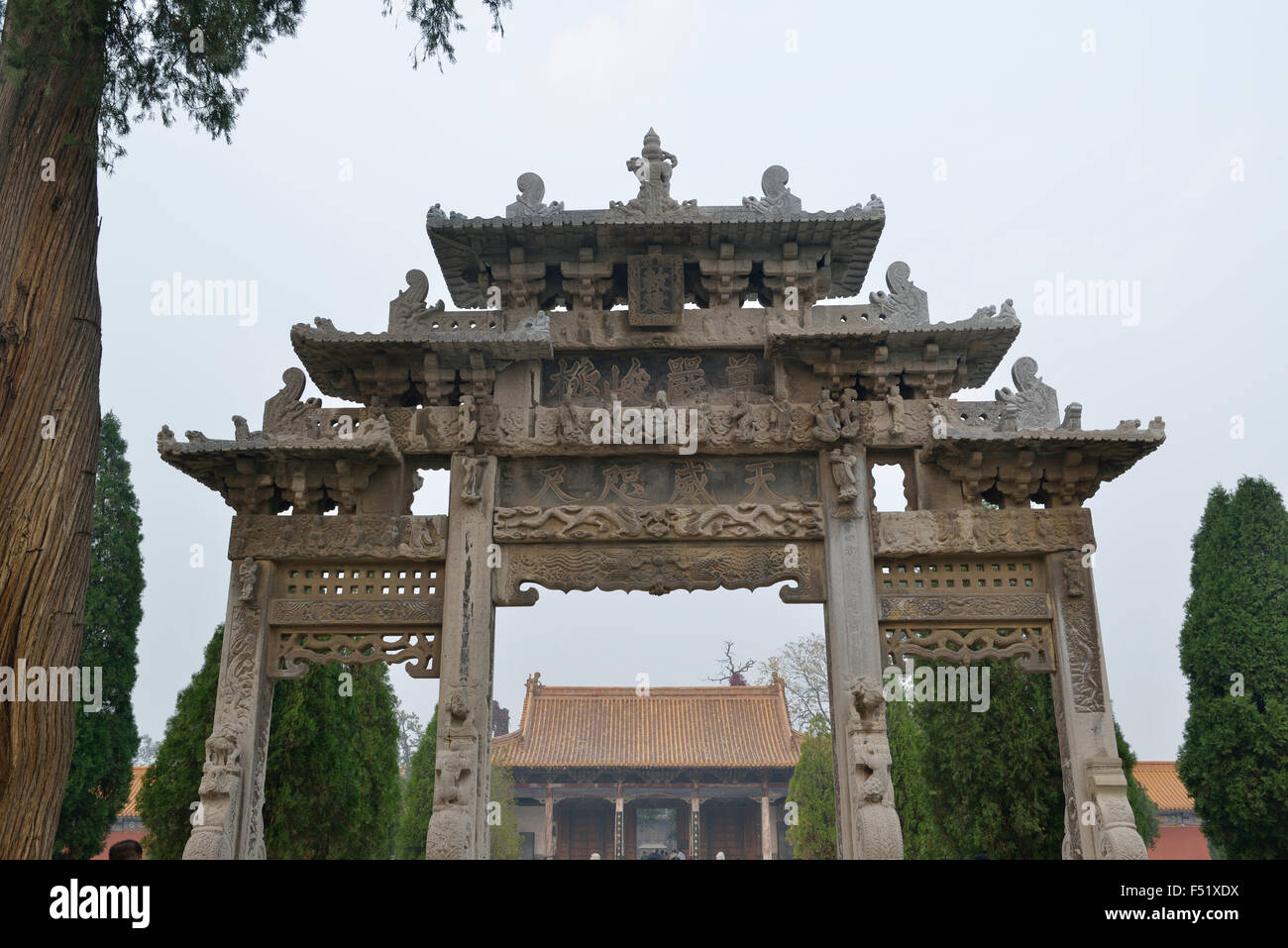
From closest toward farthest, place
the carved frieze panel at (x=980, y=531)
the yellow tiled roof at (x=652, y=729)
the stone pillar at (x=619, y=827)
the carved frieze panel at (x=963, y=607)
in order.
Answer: the carved frieze panel at (x=963, y=607), the carved frieze panel at (x=980, y=531), the stone pillar at (x=619, y=827), the yellow tiled roof at (x=652, y=729)

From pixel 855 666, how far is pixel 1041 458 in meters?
2.56

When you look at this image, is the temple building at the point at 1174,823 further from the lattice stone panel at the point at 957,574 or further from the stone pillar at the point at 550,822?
the lattice stone panel at the point at 957,574

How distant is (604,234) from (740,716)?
2107 centimetres

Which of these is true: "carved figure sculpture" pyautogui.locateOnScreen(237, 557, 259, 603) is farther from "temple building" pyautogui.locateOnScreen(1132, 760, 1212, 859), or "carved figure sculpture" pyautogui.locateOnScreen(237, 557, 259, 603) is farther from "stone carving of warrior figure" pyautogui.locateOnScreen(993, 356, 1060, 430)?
"temple building" pyautogui.locateOnScreen(1132, 760, 1212, 859)

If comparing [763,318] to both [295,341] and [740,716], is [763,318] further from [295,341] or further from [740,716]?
[740,716]

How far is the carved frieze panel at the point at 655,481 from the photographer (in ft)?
29.8

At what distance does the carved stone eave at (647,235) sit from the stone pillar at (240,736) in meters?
3.65

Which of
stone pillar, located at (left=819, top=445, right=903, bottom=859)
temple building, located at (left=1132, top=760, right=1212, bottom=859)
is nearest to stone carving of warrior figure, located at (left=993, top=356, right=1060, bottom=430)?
stone pillar, located at (left=819, top=445, right=903, bottom=859)

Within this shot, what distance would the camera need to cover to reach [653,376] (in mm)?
9672

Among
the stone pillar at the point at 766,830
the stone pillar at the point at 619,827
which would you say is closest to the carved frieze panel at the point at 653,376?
the stone pillar at the point at 619,827

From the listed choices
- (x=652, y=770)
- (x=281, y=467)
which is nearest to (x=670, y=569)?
(x=281, y=467)

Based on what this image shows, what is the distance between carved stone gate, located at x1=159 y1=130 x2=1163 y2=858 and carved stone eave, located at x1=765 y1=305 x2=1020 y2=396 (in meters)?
0.03

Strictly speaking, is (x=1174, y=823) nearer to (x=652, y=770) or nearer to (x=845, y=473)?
(x=652, y=770)
